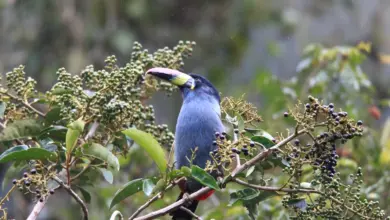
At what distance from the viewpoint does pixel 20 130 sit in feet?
8.08

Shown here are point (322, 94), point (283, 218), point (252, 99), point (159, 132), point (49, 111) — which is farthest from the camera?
point (252, 99)

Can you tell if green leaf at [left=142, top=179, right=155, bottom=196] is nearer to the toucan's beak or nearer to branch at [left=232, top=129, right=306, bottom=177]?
branch at [left=232, top=129, right=306, bottom=177]

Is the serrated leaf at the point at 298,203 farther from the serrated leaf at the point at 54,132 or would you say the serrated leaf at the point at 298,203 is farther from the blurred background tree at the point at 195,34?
the blurred background tree at the point at 195,34

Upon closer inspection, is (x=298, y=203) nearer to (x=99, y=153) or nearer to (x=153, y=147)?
(x=153, y=147)

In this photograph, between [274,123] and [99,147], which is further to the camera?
[274,123]

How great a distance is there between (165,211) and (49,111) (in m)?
0.67

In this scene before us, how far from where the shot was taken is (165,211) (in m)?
2.14

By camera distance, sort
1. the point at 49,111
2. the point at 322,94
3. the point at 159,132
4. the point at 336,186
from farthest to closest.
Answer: the point at 322,94 < the point at 159,132 < the point at 49,111 < the point at 336,186

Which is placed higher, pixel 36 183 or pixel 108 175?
pixel 108 175

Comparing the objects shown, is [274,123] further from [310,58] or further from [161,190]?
[161,190]

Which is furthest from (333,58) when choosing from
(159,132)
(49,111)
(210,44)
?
(210,44)

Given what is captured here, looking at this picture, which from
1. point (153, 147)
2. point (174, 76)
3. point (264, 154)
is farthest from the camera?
point (174, 76)

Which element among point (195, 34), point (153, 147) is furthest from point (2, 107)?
point (195, 34)

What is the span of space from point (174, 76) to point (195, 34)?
517cm
